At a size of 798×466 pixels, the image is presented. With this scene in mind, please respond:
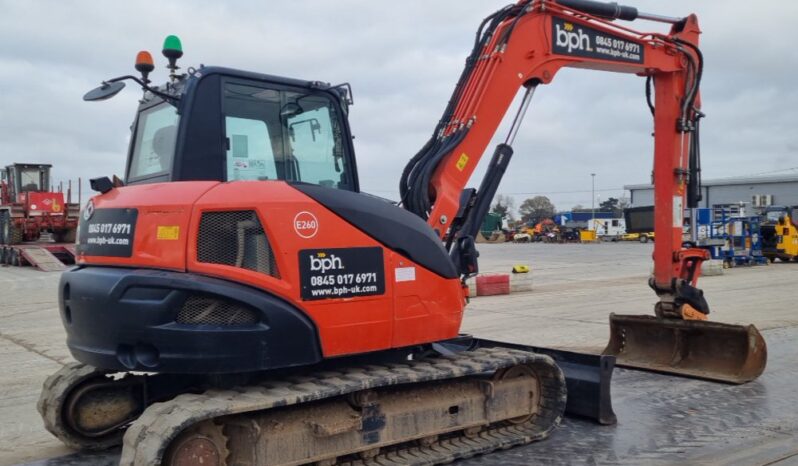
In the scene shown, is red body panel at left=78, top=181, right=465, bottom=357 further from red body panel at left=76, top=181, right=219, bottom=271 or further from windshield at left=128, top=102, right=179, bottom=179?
windshield at left=128, top=102, right=179, bottom=179

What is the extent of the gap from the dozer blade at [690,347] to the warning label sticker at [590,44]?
3.06m

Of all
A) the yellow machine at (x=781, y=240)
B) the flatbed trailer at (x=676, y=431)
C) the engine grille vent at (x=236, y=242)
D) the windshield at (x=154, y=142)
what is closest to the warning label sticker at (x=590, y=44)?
the flatbed trailer at (x=676, y=431)

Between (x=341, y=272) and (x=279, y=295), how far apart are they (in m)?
0.47

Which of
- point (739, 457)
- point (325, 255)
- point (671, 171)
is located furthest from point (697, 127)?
point (325, 255)

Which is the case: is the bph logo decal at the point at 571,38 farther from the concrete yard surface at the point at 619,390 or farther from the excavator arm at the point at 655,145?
the concrete yard surface at the point at 619,390

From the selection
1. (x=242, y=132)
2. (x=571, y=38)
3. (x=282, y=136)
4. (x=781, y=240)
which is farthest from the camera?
(x=781, y=240)

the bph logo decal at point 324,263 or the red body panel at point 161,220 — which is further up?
the red body panel at point 161,220

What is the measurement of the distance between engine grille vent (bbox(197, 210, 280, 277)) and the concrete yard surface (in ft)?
7.04

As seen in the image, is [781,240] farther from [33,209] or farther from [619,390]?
[33,209]

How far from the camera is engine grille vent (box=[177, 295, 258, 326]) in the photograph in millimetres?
4465

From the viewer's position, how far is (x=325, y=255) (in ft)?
15.8

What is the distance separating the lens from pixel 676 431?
603cm

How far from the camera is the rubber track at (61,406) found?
5430 mm

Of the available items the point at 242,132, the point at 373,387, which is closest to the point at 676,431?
the point at 373,387
